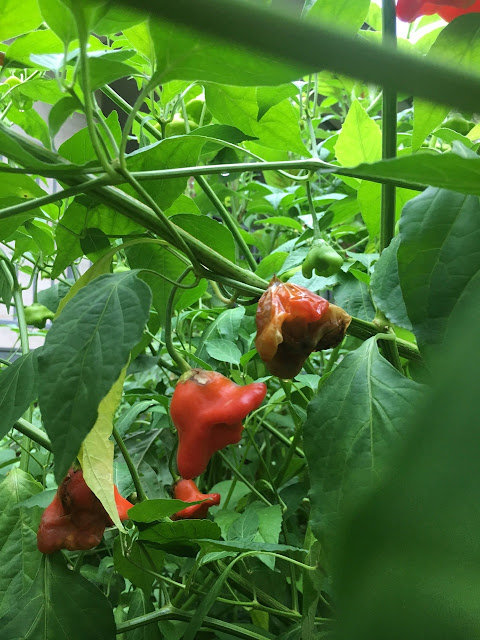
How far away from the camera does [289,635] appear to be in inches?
18.3

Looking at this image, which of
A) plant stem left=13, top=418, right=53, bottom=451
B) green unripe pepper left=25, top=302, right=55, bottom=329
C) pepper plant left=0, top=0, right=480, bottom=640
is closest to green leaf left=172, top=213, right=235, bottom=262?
pepper plant left=0, top=0, right=480, bottom=640

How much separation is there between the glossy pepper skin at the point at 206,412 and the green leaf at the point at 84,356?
12cm

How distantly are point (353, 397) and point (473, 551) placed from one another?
327mm

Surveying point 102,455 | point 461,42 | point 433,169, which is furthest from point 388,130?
point 102,455

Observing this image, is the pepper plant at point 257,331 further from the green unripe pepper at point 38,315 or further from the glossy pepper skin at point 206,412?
the green unripe pepper at point 38,315

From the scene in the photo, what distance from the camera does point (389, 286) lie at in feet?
1.24

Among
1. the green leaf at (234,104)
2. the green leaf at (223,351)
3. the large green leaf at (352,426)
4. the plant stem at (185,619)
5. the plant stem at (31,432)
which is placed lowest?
the plant stem at (185,619)

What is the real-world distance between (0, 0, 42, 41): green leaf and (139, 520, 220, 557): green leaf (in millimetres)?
356

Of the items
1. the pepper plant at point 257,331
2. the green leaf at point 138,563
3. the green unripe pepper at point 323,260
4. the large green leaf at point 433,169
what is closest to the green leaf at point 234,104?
the pepper plant at point 257,331

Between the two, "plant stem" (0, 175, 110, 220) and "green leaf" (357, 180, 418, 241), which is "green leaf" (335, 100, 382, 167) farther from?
"plant stem" (0, 175, 110, 220)

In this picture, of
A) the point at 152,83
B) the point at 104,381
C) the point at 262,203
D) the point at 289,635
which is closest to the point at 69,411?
the point at 104,381

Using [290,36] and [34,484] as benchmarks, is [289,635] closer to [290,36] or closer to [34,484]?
[34,484]

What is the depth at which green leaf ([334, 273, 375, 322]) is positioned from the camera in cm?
54

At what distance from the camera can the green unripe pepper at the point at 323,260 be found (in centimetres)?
45
